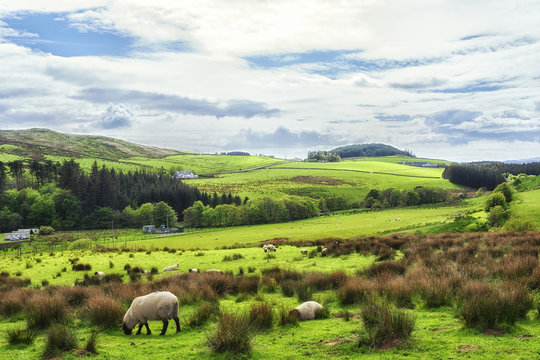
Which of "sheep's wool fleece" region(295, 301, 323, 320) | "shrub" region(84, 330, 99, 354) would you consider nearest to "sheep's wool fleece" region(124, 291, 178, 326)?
"shrub" region(84, 330, 99, 354)

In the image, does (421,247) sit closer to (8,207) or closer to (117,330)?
(117,330)

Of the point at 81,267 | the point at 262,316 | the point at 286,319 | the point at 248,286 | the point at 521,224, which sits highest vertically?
the point at 262,316

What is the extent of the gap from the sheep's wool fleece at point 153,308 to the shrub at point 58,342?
2063 millimetres

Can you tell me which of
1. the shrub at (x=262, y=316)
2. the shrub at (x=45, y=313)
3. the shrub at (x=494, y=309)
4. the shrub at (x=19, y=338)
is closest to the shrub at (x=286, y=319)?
the shrub at (x=262, y=316)

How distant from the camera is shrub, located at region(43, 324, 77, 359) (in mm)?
8422

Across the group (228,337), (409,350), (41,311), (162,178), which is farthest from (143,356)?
(162,178)

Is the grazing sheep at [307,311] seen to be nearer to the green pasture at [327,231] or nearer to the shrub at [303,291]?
the shrub at [303,291]

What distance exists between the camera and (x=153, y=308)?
1064cm

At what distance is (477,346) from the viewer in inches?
284

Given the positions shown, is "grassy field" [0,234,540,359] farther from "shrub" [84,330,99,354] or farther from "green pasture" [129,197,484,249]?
"green pasture" [129,197,484,249]

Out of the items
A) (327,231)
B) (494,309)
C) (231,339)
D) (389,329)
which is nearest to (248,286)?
(231,339)

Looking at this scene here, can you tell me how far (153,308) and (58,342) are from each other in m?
2.59

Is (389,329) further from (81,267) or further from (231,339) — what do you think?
(81,267)

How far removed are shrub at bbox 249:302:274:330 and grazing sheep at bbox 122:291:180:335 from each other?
7.54 ft
